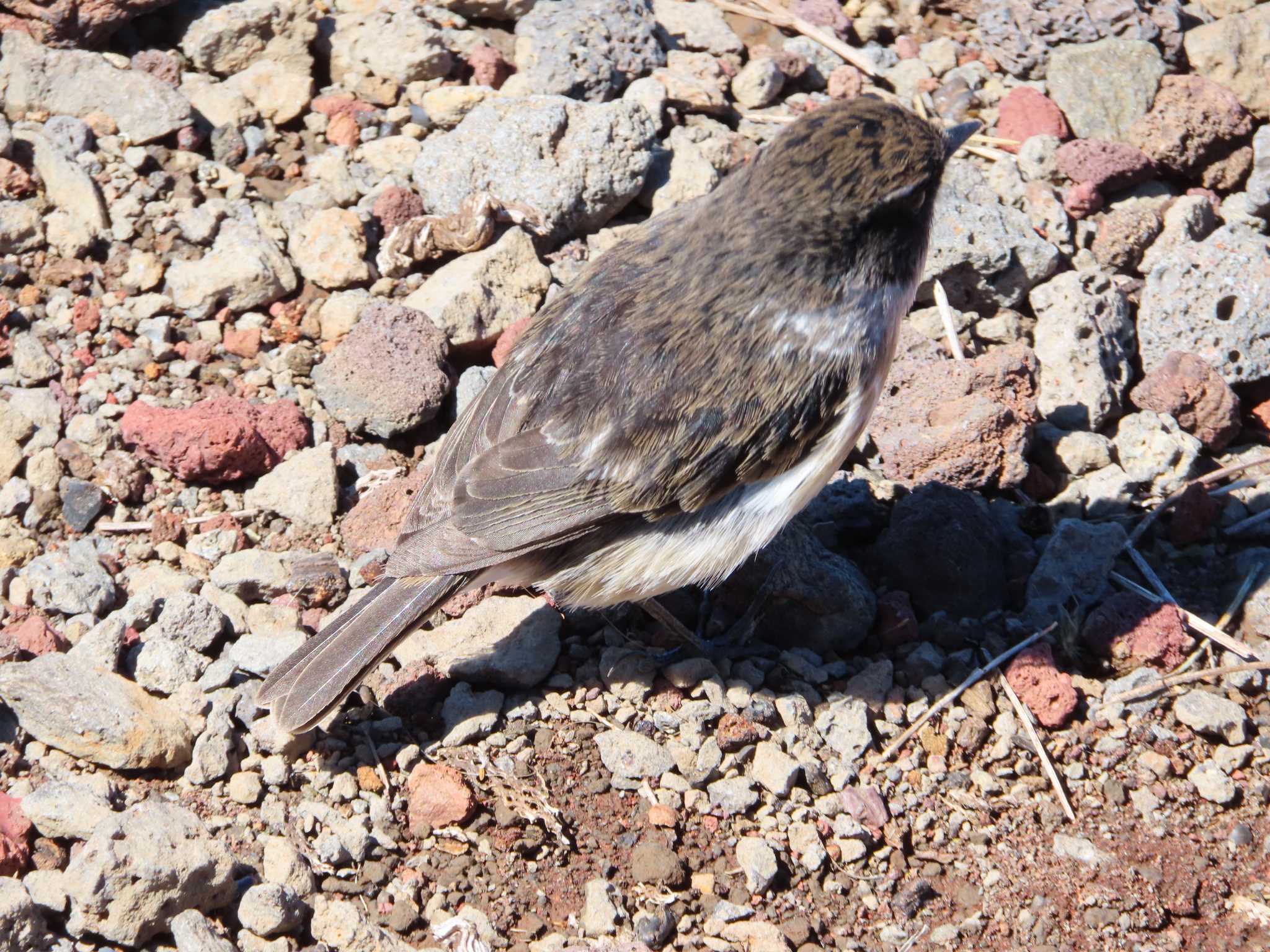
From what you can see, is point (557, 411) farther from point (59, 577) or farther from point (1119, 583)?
point (1119, 583)

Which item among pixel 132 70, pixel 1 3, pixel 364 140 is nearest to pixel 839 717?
pixel 364 140

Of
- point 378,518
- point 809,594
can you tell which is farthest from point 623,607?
point 378,518

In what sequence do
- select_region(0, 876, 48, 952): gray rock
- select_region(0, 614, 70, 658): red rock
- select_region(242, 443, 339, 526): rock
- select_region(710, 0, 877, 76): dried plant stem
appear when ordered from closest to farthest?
select_region(0, 876, 48, 952): gray rock
select_region(0, 614, 70, 658): red rock
select_region(242, 443, 339, 526): rock
select_region(710, 0, 877, 76): dried plant stem

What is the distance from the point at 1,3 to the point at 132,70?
70 cm

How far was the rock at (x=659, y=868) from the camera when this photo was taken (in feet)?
14.0

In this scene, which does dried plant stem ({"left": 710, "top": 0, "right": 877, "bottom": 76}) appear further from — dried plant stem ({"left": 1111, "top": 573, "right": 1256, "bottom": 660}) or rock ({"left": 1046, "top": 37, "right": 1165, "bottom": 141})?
dried plant stem ({"left": 1111, "top": 573, "right": 1256, "bottom": 660})

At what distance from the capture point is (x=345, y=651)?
4371 mm

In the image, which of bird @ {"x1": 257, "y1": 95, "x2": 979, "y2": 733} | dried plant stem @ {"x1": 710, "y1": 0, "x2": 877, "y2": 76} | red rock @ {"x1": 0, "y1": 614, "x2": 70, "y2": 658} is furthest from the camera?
dried plant stem @ {"x1": 710, "y1": 0, "x2": 877, "y2": 76}

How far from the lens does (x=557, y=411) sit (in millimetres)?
4578

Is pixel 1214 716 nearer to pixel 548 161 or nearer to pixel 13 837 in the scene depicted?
pixel 548 161

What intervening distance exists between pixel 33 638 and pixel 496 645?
1.62 meters

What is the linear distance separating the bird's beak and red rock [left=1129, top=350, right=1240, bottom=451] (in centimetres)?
146

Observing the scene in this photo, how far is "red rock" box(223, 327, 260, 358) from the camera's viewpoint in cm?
574

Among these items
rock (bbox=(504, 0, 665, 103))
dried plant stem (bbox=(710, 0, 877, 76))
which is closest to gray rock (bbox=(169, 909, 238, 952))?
rock (bbox=(504, 0, 665, 103))
